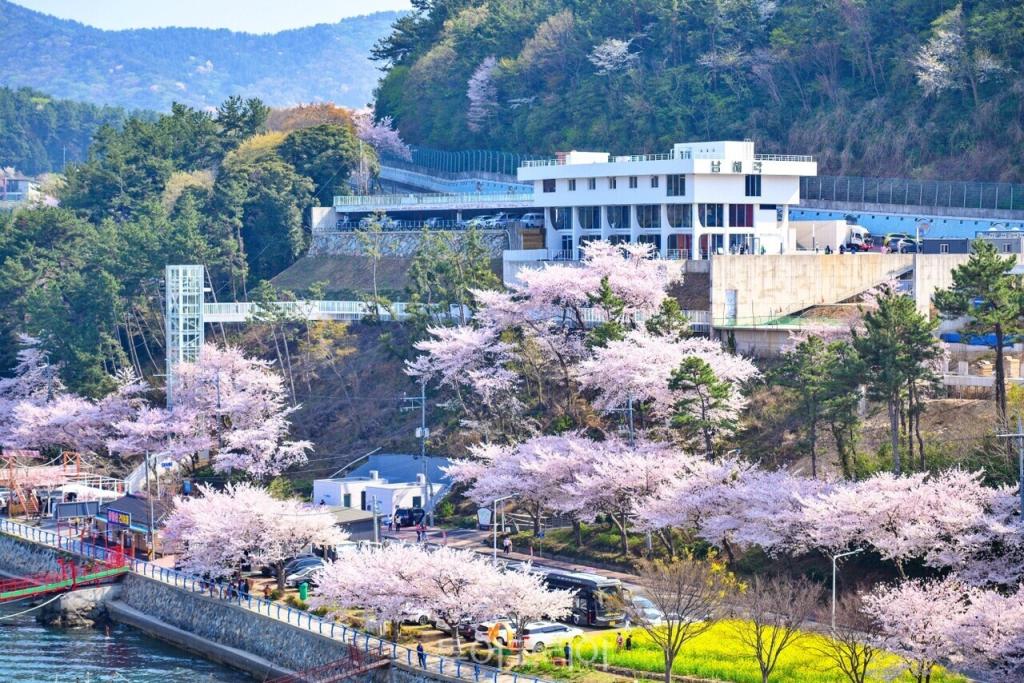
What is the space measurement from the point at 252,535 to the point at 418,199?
43.2 m

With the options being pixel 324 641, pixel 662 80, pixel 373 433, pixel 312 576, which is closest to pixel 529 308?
pixel 373 433

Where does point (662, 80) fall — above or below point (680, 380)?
above

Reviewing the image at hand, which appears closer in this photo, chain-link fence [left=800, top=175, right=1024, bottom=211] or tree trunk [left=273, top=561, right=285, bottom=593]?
tree trunk [left=273, top=561, right=285, bottom=593]

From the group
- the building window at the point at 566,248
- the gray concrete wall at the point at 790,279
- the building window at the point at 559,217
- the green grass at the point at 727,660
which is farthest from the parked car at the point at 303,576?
the building window at the point at 559,217

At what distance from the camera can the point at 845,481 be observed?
48312 millimetres

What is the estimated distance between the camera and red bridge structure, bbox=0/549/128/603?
57.3 meters

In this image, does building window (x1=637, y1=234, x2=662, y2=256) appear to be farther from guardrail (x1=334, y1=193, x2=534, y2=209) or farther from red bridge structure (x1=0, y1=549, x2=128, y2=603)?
red bridge structure (x1=0, y1=549, x2=128, y2=603)

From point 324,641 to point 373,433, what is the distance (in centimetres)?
2618

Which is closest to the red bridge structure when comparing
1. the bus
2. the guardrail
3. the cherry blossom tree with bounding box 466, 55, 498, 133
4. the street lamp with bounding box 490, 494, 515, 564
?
the street lamp with bounding box 490, 494, 515, 564

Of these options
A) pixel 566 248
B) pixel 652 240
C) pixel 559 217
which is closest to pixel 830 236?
pixel 652 240

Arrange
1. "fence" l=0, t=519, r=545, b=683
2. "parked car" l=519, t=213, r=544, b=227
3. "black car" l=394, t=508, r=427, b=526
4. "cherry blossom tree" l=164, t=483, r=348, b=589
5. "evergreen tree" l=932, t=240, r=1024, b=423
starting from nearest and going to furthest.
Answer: "fence" l=0, t=519, r=545, b=683 → "evergreen tree" l=932, t=240, r=1024, b=423 → "cherry blossom tree" l=164, t=483, r=348, b=589 → "black car" l=394, t=508, r=427, b=526 → "parked car" l=519, t=213, r=544, b=227

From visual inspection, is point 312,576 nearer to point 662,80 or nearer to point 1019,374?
point 1019,374

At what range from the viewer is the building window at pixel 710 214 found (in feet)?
241

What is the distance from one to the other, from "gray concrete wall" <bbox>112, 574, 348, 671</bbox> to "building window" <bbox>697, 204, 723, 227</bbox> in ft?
97.0
